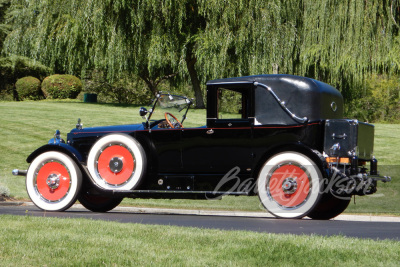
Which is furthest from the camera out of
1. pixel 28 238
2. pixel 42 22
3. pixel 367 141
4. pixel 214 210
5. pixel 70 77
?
pixel 70 77

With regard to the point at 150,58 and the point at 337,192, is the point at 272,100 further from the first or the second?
the point at 150,58

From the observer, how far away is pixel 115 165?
8.82 m

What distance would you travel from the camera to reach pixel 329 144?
7867 millimetres

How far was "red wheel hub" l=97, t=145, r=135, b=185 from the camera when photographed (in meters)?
8.73

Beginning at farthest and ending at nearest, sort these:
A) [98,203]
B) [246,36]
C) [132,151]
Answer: [246,36] → [98,203] → [132,151]

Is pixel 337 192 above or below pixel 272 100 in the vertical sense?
A: below

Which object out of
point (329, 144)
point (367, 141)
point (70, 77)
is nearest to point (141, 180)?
point (329, 144)

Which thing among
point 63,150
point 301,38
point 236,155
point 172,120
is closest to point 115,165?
point 63,150

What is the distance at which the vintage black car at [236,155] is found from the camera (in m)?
7.89

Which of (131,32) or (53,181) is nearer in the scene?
(53,181)

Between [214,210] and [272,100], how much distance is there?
407cm

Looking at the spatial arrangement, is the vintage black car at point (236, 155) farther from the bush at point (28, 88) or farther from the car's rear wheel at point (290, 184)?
the bush at point (28, 88)

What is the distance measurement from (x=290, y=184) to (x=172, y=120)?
7.67 ft

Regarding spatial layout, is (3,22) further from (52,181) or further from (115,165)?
(115,165)
